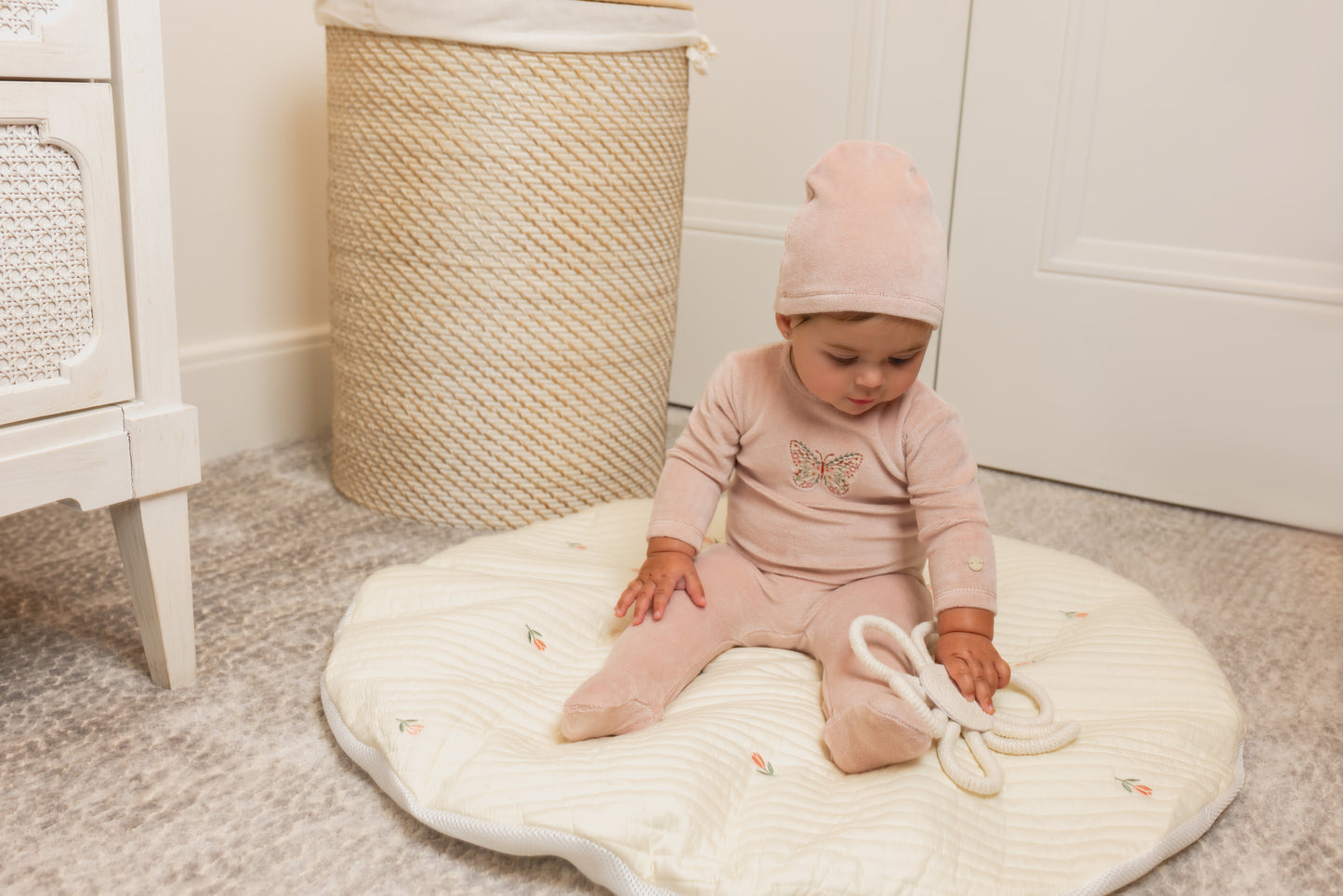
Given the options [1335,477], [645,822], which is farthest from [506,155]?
[1335,477]

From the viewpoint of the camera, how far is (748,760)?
2.50 feet

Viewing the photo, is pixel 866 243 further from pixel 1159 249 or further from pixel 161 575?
pixel 1159 249

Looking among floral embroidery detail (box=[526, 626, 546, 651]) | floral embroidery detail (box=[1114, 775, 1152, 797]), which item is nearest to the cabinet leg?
floral embroidery detail (box=[526, 626, 546, 651])

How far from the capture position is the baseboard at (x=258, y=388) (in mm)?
1429

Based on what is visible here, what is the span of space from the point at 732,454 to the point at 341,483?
0.59m

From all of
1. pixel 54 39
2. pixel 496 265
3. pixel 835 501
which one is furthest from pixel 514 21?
pixel 835 501

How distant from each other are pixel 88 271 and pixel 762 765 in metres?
0.59

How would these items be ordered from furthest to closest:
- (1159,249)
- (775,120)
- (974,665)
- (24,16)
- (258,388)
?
(775,120) → (258,388) → (1159,249) → (974,665) → (24,16)

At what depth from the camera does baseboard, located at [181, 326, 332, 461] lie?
1429mm

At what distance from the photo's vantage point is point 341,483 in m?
1.34

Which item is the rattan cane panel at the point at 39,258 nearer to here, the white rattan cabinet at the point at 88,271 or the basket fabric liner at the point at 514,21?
the white rattan cabinet at the point at 88,271

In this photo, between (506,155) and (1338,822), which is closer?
(1338,822)

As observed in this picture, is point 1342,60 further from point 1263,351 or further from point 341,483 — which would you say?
point 341,483

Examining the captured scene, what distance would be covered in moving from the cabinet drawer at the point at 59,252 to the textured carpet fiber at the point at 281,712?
10.1 inches
